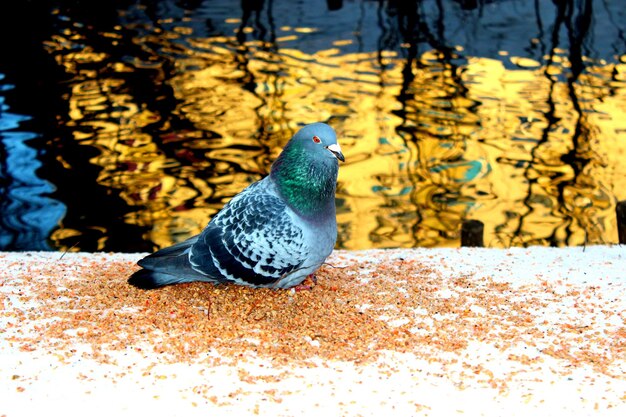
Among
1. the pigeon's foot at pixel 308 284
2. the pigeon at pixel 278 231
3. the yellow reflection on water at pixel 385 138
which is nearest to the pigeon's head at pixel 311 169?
the pigeon at pixel 278 231

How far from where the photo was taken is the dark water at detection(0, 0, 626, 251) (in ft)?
27.8

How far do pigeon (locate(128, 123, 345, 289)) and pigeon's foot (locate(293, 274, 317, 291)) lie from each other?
31cm

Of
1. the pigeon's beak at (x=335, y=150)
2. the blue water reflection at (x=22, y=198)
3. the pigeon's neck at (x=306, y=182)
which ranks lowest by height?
the blue water reflection at (x=22, y=198)

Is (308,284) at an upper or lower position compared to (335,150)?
lower

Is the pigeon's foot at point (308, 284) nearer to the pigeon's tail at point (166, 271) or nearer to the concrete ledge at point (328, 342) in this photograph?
the concrete ledge at point (328, 342)

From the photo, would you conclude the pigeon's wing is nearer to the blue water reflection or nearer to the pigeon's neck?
the pigeon's neck

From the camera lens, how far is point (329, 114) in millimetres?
10461

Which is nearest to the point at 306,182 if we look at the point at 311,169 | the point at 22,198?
the point at 311,169

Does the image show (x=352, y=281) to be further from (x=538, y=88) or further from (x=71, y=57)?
(x=71, y=57)

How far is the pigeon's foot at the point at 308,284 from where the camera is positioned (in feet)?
16.8

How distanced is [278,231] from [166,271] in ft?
2.23

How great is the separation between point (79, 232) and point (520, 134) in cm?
510

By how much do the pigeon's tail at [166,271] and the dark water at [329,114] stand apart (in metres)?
2.91

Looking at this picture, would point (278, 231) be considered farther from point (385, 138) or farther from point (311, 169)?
point (385, 138)
